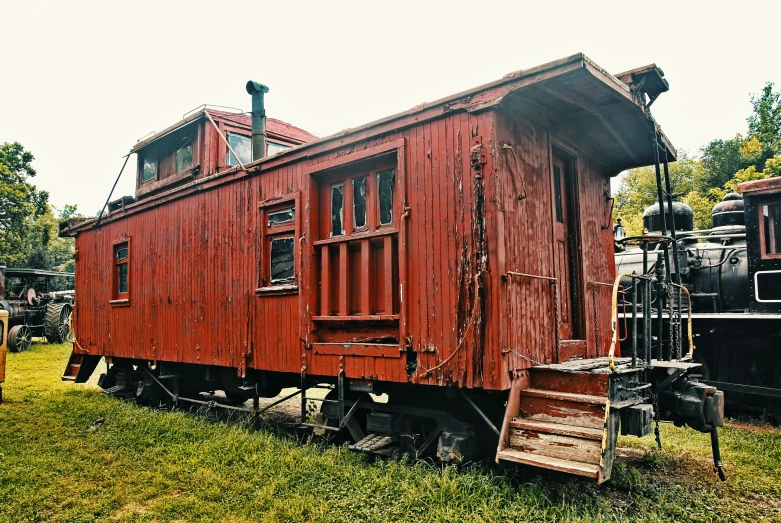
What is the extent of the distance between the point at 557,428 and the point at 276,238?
440 cm

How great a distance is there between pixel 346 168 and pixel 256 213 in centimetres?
178

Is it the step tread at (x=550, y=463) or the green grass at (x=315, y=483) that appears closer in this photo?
the step tread at (x=550, y=463)

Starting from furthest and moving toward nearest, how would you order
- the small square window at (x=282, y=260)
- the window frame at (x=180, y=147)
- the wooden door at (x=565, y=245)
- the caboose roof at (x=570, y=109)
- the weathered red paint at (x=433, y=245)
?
1. the window frame at (x=180, y=147)
2. the small square window at (x=282, y=260)
3. the wooden door at (x=565, y=245)
4. the weathered red paint at (x=433, y=245)
5. the caboose roof at (x=570, y=109)

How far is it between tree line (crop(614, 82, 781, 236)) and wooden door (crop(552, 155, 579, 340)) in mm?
31086

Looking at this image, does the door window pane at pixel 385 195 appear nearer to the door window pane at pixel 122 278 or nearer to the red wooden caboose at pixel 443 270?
the red wooden caboose at pixel 443 270

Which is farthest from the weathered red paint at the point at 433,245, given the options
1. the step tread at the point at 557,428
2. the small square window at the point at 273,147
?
the small square window at the point at 273,147

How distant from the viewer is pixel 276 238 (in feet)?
24.6

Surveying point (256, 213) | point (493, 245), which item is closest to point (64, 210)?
point (256, 213)

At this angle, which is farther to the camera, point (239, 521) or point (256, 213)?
point (256, 213)

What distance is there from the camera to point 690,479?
5.70m

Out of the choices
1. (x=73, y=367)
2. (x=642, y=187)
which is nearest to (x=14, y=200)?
(x=73, y=367)

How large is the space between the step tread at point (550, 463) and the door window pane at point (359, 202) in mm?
2930

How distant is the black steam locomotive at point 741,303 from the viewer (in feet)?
28.0

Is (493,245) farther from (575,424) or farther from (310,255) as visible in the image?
(310,255)
